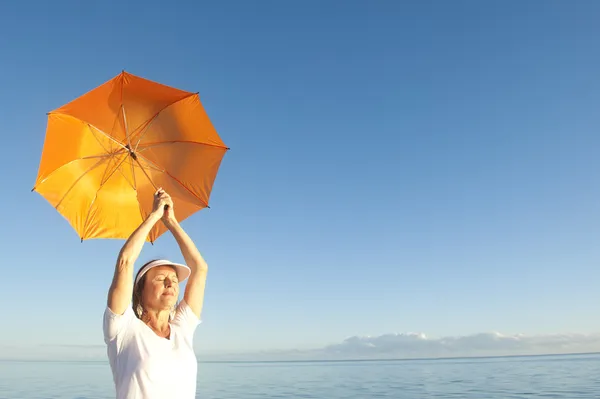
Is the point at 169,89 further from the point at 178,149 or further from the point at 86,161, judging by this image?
the point at 86,161

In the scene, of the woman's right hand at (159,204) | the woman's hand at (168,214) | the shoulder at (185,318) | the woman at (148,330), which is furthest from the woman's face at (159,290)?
the woman's hand at (168,214)

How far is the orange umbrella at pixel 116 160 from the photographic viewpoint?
5715 mm

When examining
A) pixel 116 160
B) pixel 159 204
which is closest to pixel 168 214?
pixel 159 204

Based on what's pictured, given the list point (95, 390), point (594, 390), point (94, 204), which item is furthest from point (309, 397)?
point (94, 204)

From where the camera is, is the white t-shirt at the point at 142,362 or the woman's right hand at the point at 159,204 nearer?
the white t-shirt at the point at 142,362

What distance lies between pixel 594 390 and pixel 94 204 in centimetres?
2163

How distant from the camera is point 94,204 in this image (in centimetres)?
577

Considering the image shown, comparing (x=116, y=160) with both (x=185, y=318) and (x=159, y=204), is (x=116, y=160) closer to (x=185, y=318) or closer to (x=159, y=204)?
(x=159, y=204)

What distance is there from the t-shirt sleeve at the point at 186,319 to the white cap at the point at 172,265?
0.23 metres

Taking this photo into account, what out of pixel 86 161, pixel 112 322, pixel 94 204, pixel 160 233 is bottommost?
pixel 112 322

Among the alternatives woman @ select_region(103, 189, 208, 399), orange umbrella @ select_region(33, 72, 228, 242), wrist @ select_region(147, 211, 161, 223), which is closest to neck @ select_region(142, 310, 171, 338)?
woman @ select_region(103, 189, 208, 399)

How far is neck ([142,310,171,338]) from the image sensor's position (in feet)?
11.3

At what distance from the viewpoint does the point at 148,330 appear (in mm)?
3260

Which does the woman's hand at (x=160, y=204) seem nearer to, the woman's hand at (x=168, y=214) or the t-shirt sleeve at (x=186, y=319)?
the woman's hand at (x=168, y=214)
